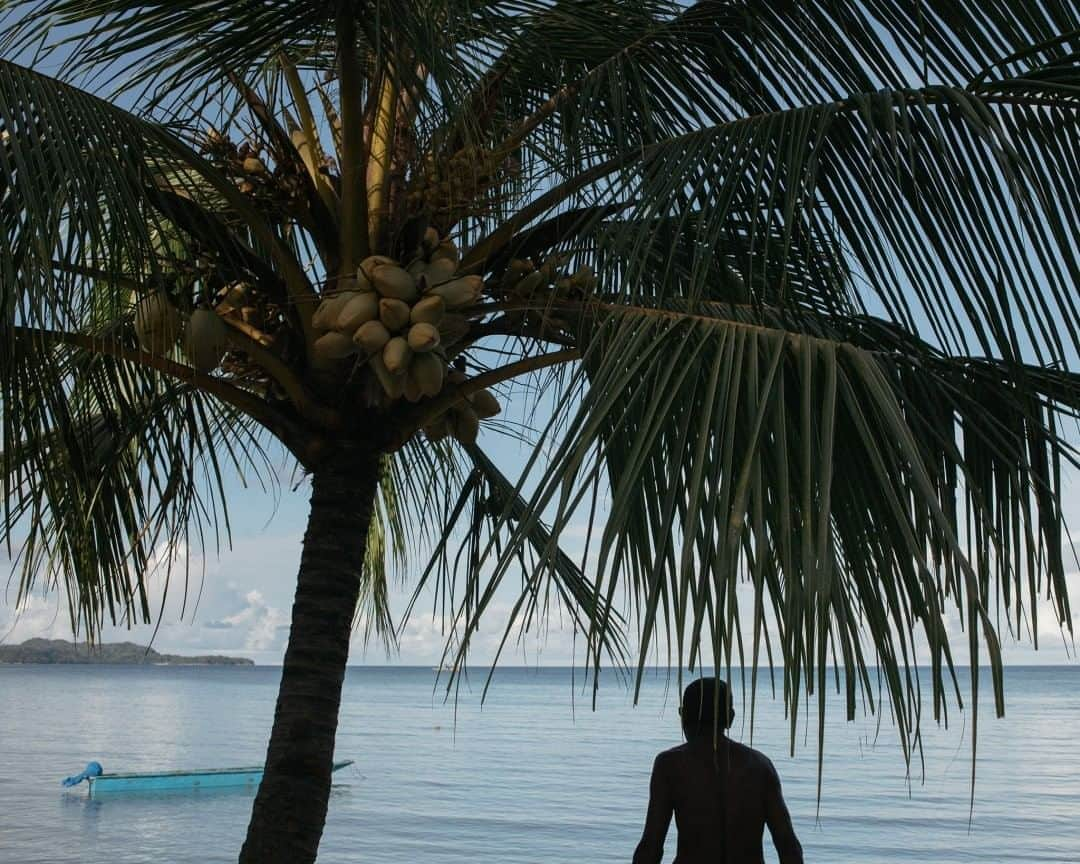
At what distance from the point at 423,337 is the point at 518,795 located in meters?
18.3

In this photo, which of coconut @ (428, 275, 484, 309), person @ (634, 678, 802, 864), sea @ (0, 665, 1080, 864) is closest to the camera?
coconut @ (428, 275, 484, 309)

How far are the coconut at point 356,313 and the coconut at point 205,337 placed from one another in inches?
15.0

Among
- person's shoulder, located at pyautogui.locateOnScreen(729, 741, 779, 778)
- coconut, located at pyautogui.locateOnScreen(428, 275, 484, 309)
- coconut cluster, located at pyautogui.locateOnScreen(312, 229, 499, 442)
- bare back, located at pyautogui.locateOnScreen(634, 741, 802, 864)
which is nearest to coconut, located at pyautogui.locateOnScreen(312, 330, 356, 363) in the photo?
coconut cluster, located at pyautogui.locateOnScreen(312, 229, 499, 442)

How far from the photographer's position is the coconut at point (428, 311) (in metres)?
3.00

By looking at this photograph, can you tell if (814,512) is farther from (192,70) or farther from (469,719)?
(469,719)

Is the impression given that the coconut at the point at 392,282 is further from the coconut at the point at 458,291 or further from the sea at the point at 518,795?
the sea at the point at 518,795

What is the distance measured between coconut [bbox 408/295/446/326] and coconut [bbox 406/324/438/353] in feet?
0.07

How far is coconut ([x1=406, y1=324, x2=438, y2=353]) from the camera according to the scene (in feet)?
9.74

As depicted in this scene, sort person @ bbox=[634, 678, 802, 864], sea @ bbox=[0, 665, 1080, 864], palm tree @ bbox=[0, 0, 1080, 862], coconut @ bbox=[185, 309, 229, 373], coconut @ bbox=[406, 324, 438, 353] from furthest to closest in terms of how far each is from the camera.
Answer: sea @ bbox=[0, 665, 1080, 864], person @ bbox=[634, 678, 802, 864], coconut @ bbox=[185, 309, 229, 373], coconut @ bbox=[406, 324, 438, 353], palm tree @ bbox=[0, 0, 1080, 862]

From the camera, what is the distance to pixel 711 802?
3.52 meters

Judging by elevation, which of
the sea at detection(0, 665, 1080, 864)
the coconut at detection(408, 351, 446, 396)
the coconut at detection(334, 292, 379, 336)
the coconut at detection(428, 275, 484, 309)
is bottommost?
the sea at detection(0, 665, 1080, 864)

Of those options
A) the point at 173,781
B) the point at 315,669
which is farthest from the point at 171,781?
the point at 315,669

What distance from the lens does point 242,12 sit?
3.32 m

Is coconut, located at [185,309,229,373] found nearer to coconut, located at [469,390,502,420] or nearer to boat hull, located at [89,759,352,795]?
coconut, located at [469,390,502,420]
